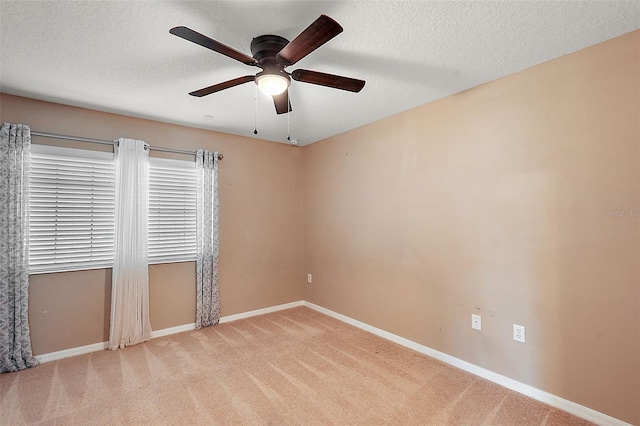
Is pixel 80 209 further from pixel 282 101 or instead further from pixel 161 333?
pixel 282 101

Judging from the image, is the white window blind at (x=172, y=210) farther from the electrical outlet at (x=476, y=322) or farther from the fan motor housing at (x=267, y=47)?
the electrical outlet at (x=476, y=322)

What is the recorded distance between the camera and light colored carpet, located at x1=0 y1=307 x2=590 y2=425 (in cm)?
205

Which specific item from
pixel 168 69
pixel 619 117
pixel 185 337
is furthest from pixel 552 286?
pixel 185 337

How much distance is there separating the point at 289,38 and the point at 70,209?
2763 millimetres

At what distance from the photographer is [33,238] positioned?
283cm

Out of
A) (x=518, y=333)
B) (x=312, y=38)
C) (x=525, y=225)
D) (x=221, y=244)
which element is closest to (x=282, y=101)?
(x=312, y=38)

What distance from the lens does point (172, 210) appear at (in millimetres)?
3584

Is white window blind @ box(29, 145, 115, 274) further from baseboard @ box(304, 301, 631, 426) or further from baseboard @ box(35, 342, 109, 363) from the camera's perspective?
baseboard @ box(304, 301, 631, 426)

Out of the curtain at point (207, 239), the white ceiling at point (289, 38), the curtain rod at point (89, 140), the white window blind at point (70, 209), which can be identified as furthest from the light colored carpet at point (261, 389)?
the white ceiling at point (289, 38)

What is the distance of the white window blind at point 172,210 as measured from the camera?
346 cm

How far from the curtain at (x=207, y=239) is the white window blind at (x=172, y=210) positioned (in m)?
0.08

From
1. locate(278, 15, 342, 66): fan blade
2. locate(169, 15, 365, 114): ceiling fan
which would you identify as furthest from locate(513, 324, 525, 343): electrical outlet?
locate(278, 15, 342, 66): fan blade

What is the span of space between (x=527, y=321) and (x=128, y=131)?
167 inches

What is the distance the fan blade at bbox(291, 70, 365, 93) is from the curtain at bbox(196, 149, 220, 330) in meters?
2.26
